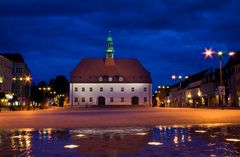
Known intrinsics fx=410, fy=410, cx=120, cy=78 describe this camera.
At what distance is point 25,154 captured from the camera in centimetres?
1057

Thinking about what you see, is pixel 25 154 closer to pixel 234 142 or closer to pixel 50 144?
pixel 50 144

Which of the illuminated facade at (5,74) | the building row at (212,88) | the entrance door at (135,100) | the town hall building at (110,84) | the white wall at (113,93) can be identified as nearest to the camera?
the building row at (212,88)

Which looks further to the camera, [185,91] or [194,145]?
[185,91]

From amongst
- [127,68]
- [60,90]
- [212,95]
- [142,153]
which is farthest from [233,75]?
[142,153]

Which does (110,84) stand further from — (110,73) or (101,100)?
(101,100)

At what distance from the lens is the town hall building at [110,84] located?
131625 mm

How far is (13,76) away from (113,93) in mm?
33256

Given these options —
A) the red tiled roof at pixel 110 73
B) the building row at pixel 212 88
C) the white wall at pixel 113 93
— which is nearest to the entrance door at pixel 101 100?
the white wall at pixel 113 93

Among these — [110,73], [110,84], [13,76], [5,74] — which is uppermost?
[110,73]

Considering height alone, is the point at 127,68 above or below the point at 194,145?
above

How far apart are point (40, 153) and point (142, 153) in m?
2.68

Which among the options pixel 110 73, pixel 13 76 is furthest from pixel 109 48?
pixel 13 76

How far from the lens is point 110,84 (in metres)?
133

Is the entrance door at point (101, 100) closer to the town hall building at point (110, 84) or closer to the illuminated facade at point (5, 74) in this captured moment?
the town hall building at point (110, 84)
